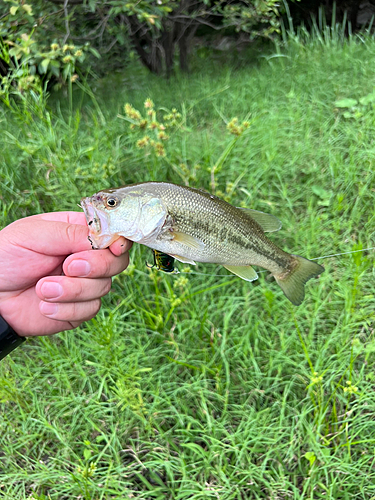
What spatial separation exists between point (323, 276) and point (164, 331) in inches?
47.3

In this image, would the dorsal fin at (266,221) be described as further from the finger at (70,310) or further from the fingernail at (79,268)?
the finger at (70,310)

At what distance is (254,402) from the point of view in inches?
91.4

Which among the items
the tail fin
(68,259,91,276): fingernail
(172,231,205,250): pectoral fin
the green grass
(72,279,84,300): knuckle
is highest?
(172,231,205,250): pectoral fin

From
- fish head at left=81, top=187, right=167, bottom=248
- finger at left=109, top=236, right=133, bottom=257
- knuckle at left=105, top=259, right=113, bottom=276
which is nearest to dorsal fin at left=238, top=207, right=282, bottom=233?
fish head at left=81, top=187, right=167, bottom=248

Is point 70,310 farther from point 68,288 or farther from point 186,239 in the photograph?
point 186,239

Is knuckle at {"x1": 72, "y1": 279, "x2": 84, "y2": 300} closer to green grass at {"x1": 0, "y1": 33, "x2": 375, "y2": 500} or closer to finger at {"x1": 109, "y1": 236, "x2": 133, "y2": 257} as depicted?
finger at {"x1": 109, "y1": 236, "x2": 133, "y2": 257}

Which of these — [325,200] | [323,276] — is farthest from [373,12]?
[323,276]

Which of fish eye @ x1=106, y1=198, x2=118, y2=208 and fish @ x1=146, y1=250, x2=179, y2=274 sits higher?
fish eye @ x1=106, y1=198, x2=118, y2=208

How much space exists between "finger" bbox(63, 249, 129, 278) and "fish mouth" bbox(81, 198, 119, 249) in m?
0.15

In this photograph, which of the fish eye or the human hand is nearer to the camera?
the fish eye

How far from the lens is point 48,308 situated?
1.62 metres

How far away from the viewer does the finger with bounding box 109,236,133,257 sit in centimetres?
154

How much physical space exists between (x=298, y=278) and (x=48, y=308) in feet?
3.77

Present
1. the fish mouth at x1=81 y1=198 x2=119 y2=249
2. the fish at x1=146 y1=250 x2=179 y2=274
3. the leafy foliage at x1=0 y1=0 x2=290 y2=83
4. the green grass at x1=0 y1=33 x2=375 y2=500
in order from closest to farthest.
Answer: the fish mouth at x1=81 y1=198 x2=119 y2=249 < the fish at x1=146 y1=250 x2=179 y2=274 < the green grass at x1=0 y1=33 x2=375 y2=500 < the leafy foliage at x1=0 y1=0 x2=290 y2=83
